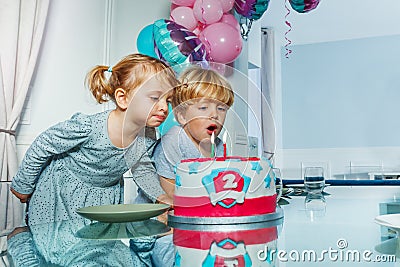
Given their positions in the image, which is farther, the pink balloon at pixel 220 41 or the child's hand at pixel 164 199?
the pink balloon at pixel 220 41

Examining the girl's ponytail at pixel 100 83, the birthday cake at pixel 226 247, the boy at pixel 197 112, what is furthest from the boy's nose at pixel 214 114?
the girl's ponytail at pixel 100 83

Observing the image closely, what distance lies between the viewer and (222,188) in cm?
72

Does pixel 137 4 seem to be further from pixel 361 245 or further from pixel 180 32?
pixel 361 245

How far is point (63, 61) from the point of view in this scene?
262 cm

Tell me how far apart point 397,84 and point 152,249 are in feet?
17.0

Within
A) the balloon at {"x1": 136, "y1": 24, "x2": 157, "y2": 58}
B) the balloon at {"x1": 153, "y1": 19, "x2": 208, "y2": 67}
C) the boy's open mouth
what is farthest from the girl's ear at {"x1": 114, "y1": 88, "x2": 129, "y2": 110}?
the boy's open mouth

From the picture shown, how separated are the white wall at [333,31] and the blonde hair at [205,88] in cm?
310

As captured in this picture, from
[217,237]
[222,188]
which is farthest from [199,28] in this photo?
[217,237]

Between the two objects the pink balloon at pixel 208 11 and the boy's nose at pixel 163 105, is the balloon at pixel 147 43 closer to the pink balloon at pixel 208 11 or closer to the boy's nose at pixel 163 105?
the pink balloon at pixel 208 11

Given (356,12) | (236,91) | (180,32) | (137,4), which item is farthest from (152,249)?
(356,12)

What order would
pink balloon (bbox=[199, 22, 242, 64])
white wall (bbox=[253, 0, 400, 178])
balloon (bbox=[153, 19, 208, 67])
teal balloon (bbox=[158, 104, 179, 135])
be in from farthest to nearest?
1. white wall (bbox=[253, 0, 400, 178])
2. pink balloon (bbox=[199, 22, 242, 64])
3. balloon (bbox=[153, 19, 208, 67])
4. teal balloon (bbox=[158, 104, 179, 135])

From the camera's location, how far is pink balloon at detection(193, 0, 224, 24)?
6.81 feet

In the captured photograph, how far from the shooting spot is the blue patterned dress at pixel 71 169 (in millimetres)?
1554

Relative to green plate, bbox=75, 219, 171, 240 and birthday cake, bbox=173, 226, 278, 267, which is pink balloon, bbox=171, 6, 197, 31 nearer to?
green plate, bbox=75, 219, 171, 240
